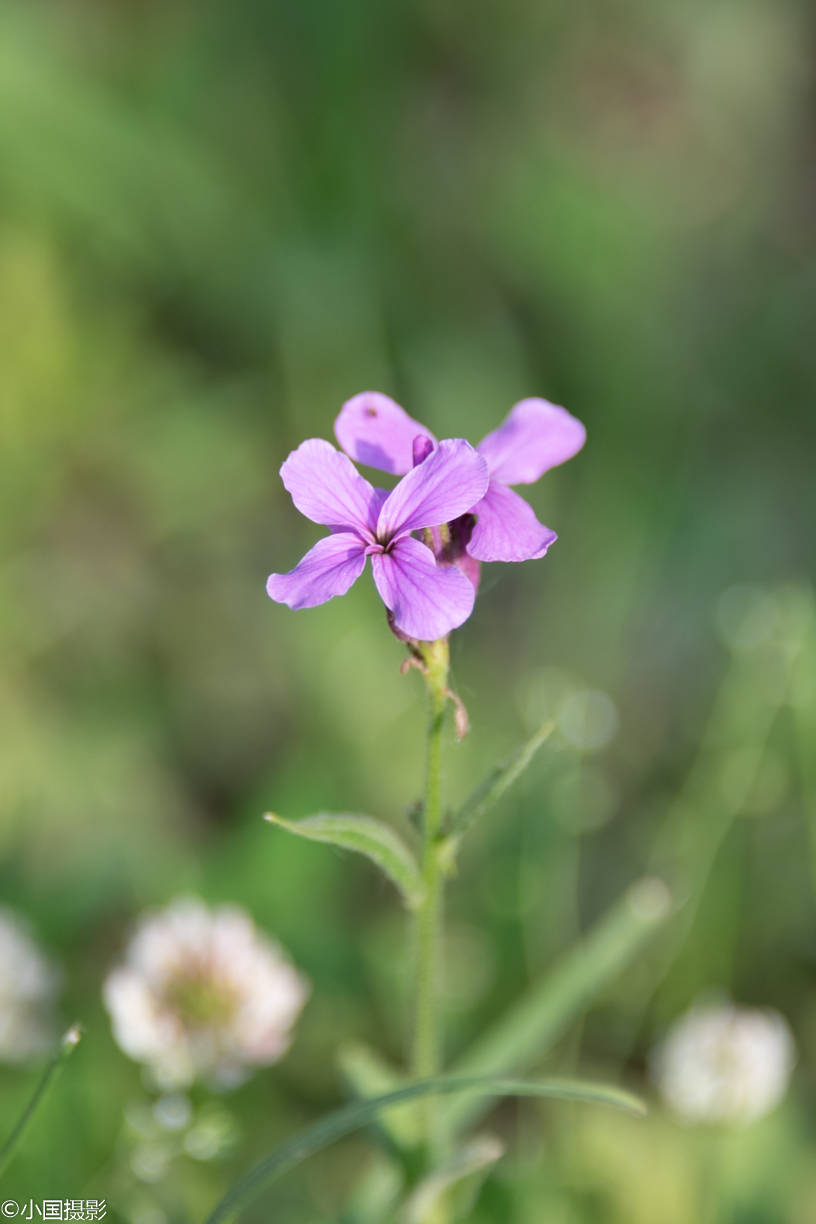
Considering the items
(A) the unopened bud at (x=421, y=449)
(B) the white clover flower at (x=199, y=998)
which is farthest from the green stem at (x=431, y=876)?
(B) the white clover flower at (x=199, y=998)

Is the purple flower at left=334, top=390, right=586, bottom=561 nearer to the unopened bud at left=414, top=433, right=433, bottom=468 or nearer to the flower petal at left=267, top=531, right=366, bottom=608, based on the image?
the unopened bud at left=414, top=433, right=433, bottom=468

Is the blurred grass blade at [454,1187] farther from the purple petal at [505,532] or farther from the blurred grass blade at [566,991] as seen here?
the purple petal at [505,532]

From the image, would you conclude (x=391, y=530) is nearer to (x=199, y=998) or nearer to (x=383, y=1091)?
(x=383, y=1091)

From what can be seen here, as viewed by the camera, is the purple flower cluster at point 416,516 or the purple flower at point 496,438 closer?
the purple flower cluster at point 416,516

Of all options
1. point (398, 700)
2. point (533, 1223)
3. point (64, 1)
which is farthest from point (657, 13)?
point (533, 1223)

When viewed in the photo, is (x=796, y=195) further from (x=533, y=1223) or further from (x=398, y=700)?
(x=533, y=1223)

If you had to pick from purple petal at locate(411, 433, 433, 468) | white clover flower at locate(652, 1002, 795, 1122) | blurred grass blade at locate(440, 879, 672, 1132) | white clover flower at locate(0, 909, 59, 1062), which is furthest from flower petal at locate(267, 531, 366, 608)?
white clover flower at locate(652, 1002, 795, 1122)

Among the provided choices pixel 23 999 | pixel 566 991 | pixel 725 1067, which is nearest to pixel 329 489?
pixel 566 991
